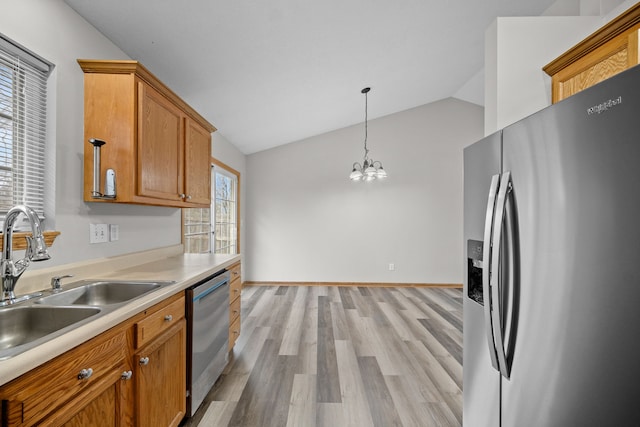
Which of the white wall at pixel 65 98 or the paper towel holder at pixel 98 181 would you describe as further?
the paper towel holder at pixel 98 181

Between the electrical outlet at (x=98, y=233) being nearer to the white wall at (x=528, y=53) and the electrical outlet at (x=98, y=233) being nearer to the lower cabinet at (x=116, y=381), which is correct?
the lower cabinet at (x=116, y=381)

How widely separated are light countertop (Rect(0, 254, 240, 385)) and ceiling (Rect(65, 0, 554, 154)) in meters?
1.53

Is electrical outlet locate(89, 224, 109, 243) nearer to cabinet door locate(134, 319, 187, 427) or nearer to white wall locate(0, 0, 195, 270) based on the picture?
white wall locate(0, 0, 195, 270)

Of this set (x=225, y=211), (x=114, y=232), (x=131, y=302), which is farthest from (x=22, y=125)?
(x=225, y=211)

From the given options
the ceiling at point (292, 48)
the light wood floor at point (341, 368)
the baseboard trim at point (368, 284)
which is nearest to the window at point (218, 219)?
the ceiling at point (292, 48)

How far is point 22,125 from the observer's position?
57.0 inches

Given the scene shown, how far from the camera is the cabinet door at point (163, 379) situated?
4.19ft

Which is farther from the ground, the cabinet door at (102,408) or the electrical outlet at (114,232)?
the electrical outlet at (114,232)

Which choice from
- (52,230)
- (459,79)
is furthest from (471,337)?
(459,79)

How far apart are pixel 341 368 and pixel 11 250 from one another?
2.16m

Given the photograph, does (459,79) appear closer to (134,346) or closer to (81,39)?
(81,39)

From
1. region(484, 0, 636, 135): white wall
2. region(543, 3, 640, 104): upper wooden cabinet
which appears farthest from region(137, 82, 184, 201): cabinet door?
region(543, 3, 640, 104): upper wooden cabinet

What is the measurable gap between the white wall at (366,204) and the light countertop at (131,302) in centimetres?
267

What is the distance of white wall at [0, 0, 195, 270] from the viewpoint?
4.72 ft
